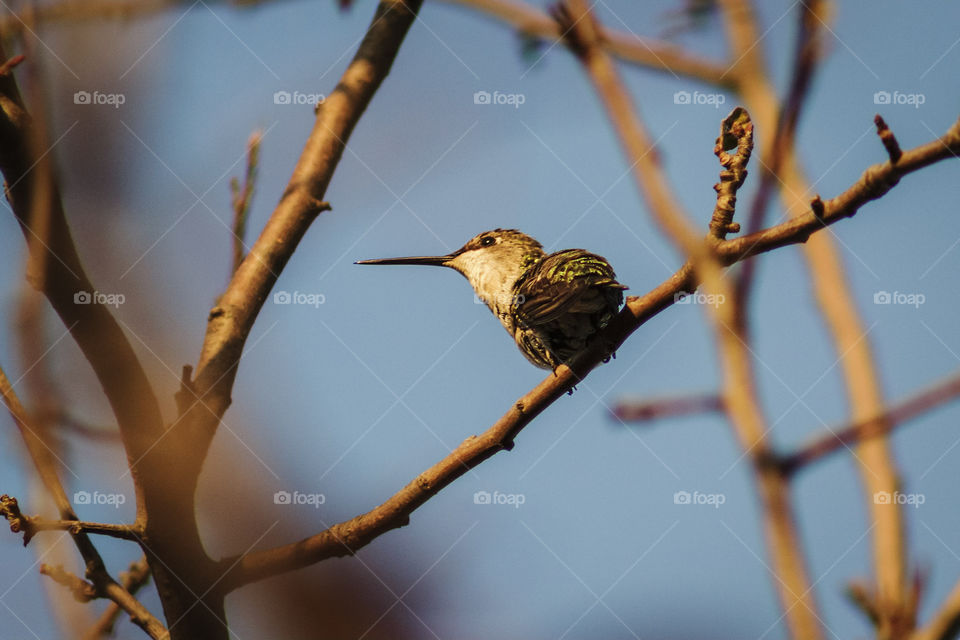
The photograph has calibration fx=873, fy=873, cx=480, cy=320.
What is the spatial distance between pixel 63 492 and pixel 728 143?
2.77 m

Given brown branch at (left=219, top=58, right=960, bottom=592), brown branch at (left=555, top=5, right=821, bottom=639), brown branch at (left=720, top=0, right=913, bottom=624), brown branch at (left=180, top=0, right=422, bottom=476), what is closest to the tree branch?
brown branch at (left=219, top=58, right=960, bottom=592)

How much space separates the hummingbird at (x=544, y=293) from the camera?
4641 mm

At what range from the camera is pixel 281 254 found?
4254mm

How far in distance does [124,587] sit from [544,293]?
8.30 ft

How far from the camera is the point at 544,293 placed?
15.8ft

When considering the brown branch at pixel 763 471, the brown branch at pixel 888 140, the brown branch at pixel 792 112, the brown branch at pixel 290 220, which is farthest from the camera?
the brown branch at pixel 290 220

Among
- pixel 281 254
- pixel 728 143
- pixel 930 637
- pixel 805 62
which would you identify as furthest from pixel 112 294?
pixel 930 637

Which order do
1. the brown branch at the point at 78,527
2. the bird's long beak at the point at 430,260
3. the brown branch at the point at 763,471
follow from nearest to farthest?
the brown branch at the point at 763,471
the brown branch at the point at 78,527
the bird's long beak at the point at 430,260

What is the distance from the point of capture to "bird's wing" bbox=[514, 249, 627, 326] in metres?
4.60

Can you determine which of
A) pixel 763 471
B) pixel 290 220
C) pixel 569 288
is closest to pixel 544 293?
pixel 569 288

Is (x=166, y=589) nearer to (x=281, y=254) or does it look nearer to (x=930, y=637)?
(x=281, y=254)

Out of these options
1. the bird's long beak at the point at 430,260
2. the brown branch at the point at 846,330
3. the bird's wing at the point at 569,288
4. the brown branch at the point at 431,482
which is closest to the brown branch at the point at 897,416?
the brown branch at the point at 846,330

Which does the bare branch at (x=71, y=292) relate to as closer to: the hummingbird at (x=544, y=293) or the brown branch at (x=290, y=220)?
the brown branch at (x=290, y=220)

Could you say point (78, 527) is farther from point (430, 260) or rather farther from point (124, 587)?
point (430, 260)
